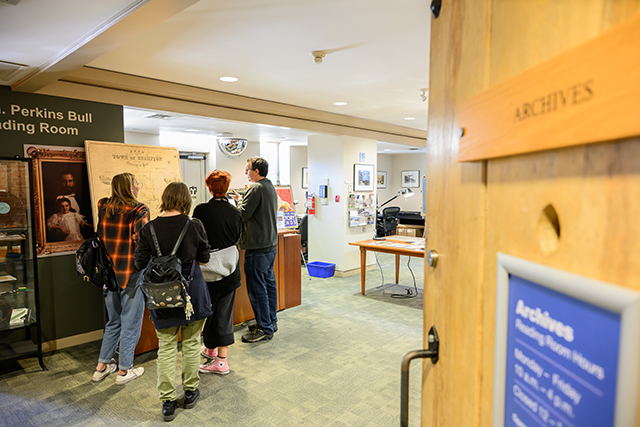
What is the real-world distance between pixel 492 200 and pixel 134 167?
3860 millimetres

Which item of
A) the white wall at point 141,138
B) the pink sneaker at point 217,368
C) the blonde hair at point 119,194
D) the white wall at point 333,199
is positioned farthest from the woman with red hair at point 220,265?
the white wall at point 141,138

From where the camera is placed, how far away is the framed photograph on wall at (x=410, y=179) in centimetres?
1296

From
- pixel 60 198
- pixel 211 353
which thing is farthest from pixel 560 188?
pixel 60 198

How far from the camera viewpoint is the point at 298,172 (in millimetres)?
10758

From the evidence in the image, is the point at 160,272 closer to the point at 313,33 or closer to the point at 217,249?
the point at 217,249

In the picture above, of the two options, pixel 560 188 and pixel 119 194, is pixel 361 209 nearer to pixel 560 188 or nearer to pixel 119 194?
pixel 119 194

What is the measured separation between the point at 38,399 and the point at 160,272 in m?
1.40

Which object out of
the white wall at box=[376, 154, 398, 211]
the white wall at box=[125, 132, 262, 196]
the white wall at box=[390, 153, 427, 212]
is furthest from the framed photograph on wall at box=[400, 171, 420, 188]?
the white wall at box=[125, 132, 262, 196]

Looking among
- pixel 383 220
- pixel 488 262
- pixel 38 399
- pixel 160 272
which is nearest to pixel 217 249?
pixel 160 272

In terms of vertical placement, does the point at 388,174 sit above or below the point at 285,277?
above

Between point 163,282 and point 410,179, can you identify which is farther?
point 410,179

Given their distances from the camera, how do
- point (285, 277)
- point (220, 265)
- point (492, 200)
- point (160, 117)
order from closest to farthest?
point (492, 200) → point (220, 265) → point (285, 277) → point (160, 117)

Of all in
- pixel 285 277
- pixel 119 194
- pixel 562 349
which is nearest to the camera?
pixel 562 349

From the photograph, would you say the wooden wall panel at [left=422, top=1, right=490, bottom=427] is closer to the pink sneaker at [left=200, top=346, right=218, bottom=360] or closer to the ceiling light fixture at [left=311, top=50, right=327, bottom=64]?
the ceiling light fixture at [left=311, top=50, right=327, bottom=64]
